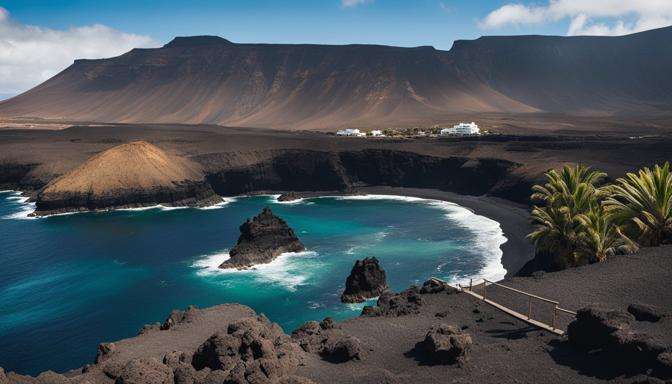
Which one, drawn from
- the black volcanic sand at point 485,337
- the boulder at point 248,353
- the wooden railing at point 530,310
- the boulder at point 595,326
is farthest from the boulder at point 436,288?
the boulder at point 248,353

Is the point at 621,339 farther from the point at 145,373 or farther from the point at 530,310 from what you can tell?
the point at 145,373

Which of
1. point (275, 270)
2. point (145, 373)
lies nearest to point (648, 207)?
point (145, 373)

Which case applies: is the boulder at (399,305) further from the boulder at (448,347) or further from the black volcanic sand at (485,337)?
the boulder at (448,347)

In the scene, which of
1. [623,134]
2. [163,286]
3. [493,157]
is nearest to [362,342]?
[163,286]

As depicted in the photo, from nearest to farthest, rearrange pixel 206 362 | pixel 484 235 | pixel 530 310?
pixel 206 362 → pixel 530 310 → pixel 484 235

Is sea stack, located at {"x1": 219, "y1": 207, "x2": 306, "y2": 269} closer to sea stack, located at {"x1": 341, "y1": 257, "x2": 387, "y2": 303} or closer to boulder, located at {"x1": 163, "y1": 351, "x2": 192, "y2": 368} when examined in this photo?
sea stack, located at {"x1": 341, "y1": 257, "x2": 387, "y2": 303}

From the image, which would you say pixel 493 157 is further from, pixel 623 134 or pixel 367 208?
pixel 623 134

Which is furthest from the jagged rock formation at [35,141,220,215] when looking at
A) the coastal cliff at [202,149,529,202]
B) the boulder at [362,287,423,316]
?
the boulder at [362,287,423,316]
